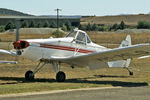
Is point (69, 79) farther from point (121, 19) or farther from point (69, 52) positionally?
point (121, 19)

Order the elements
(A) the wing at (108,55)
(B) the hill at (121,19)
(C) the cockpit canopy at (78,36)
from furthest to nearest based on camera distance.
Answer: (B) the hill at (121,19), (C) the cockpit canopy at (78,36), (A) the wing at (108,55)

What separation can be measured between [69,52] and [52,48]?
0.95m

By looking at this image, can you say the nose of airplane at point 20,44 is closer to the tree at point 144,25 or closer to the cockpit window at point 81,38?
the cockpit window at point 81,38

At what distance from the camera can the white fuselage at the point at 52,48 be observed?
14.6 meters


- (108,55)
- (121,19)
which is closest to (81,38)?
(108,55)

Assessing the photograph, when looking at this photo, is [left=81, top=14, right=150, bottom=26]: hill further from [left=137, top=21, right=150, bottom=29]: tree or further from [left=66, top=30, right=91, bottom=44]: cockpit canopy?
[left=66, top=30, right=91, bottom=44]: cockpit canopy

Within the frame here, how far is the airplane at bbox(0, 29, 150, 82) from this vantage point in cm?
1424

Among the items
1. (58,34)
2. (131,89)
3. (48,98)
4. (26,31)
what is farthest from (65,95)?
(26,31)

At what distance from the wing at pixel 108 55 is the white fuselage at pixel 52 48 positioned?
0.37 metres

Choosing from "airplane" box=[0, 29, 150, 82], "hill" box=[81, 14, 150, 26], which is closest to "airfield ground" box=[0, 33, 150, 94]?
"airplane" box=[0, 29, 150, 82]

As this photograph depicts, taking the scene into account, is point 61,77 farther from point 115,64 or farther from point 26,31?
point 26,31

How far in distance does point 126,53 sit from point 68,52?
105 inches

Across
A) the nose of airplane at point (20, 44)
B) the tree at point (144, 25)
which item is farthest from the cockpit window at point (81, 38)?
the tree at point (144, 25)

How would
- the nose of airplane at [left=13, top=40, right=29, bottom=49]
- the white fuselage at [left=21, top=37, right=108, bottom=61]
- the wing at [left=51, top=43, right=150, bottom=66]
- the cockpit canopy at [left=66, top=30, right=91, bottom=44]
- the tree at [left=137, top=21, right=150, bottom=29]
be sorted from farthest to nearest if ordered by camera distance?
the tree at [left=137, top=21, right=150, bottom=29] < the cockpit canopy at [left=66, top=30, right=91, bottom=44] < the white fuselage at [left=21, top=37, right=108, bottom=61] < the nose of airplane at [left=13, top=40, right=29, bottom=49] < the wing at [left=51, top=43, right=150, bottom=66]
